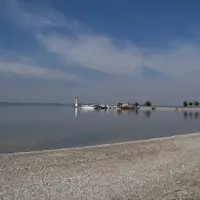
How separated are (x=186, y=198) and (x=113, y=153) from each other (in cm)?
918

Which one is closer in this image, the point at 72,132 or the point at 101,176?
the point at 101,176

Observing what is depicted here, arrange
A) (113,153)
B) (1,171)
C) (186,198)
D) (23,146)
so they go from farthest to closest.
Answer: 1. (23,146)
2. (113,153)
3. (1,171)
4. (186,198)

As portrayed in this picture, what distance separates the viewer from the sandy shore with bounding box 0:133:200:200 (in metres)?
9.84

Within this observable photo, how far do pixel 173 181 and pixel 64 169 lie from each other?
4740 mm

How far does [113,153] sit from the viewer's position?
18.4m

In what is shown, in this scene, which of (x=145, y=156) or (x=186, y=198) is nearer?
(x=186, y=198)

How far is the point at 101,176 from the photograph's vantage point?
12164 millimetres

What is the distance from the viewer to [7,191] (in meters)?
9.90

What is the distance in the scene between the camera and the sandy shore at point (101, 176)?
9.84 metres

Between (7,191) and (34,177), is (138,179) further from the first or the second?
(7,191)

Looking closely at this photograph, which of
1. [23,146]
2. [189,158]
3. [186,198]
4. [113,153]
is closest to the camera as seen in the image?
[186,198]

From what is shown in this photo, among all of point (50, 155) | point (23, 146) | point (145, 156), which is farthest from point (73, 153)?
point (23, 146)

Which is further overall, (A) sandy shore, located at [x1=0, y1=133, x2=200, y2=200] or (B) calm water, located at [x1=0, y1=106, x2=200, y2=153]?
(B) calm water, located at [x1=0, y1=106, x2=200, y2=153]

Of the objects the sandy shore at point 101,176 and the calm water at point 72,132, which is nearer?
the sandy shore at point 101,176
